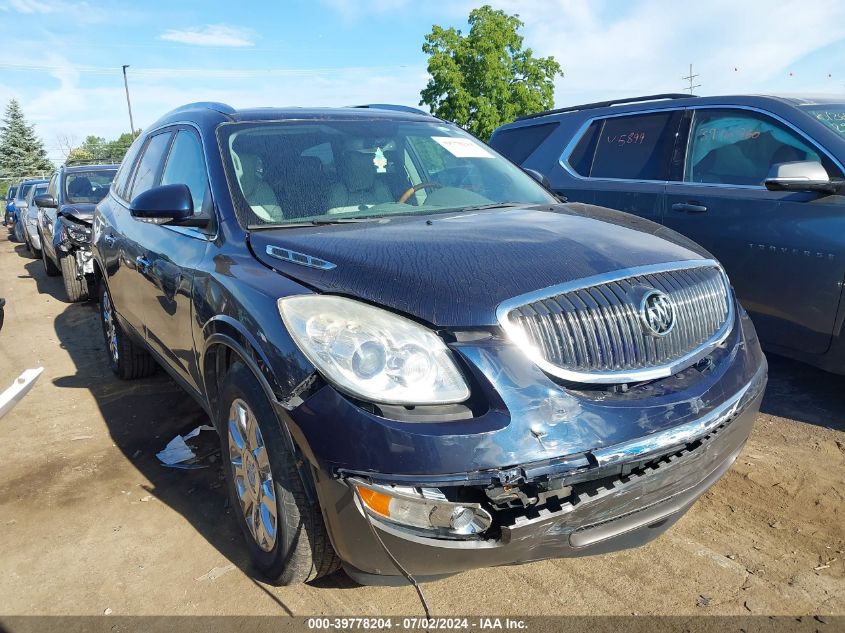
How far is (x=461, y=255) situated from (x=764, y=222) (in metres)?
2.65

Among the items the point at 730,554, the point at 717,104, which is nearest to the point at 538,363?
the point at 730,554

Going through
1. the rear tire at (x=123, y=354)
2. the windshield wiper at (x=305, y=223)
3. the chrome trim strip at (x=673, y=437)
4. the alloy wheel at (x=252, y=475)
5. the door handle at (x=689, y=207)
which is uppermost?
the windshield wiper at (x=305, y=223)

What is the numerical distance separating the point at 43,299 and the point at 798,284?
8980 millimetres

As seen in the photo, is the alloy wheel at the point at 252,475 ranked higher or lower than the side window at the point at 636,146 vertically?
lower

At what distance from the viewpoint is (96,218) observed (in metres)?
5.16

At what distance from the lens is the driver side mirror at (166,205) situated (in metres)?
2.88

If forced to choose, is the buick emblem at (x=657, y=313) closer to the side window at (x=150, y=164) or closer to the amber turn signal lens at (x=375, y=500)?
the amber turn signal lens at (x=375, y=500)

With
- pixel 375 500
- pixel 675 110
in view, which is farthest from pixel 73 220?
pixel 375 500

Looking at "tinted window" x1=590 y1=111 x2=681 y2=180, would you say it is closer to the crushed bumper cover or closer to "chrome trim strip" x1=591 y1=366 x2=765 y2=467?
"chrome trim strip" x1=591 y1=366 x2=765 y2=467

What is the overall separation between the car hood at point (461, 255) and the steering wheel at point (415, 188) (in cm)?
32

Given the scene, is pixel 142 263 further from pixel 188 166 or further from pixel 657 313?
pixel 657 313

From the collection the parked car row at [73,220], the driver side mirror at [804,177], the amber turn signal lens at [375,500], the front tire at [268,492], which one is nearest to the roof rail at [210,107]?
the front tire at [268,492]

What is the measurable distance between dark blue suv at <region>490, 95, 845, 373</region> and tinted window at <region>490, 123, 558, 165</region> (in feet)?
1.45

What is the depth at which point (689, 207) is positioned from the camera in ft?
15.1
